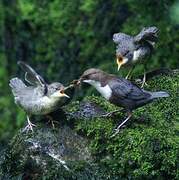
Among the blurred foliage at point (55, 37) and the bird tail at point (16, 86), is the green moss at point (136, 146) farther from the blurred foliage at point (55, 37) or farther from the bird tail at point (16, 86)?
the blurred foliage at point (55, 37)

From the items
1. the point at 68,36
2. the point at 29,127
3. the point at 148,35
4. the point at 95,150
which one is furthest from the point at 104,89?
the point at 68,36

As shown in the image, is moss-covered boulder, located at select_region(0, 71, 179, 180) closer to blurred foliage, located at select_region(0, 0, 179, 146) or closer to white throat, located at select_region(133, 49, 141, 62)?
white throat, located at select_region(133, 49, 141, 62)

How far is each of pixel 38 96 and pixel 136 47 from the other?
4.34ft

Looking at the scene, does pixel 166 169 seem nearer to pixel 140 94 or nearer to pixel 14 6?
pixel 140 94

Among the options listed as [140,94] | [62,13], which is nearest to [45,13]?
[62,13]

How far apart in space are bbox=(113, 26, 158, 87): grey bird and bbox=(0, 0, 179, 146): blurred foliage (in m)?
3.73

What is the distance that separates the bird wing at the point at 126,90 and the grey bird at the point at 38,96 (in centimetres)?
44

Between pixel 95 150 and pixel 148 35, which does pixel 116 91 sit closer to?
pixel 95 150

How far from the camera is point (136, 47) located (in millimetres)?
6699

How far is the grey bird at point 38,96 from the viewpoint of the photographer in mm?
5727

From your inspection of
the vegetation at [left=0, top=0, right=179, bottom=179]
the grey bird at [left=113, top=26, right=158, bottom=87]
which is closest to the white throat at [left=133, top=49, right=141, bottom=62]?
the grey bird at [left=113, top=26, right=158, bottom=87]

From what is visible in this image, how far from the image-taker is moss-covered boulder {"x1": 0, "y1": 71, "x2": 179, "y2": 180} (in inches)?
220

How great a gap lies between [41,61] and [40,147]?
21.5 feet

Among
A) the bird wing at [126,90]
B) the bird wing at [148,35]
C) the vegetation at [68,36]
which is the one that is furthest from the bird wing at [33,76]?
the vegetation at [68,36]
